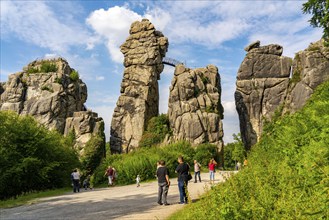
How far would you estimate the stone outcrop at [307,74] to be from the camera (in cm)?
4844

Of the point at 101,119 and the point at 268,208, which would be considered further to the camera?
the point at 101,119

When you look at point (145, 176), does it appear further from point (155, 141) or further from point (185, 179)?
point (155, 141)

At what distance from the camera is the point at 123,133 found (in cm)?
5747

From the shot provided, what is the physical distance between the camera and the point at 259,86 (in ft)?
185

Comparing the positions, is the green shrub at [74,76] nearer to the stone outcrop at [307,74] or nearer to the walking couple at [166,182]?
the stone outcrop at [307,74]

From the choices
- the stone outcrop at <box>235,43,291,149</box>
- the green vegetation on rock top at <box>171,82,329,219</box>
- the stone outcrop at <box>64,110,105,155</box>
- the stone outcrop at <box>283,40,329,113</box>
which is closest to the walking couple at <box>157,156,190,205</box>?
the green vegetation on rock top at <box>171,82,329,219</box>

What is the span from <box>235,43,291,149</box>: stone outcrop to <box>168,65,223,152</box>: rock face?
4.85 meters

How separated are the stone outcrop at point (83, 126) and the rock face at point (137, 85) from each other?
6.22 m

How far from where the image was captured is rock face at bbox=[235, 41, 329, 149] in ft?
176

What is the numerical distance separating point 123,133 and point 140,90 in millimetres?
8518

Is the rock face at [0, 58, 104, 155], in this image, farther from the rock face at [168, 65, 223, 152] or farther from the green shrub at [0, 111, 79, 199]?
the green shrub at [0, 111, 79, 199]

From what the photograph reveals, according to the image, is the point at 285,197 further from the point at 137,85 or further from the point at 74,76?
the point at 74,76

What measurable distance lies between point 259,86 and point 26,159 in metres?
42.1

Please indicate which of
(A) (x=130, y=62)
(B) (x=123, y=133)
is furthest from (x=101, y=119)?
(A) (x=130, y=62)
